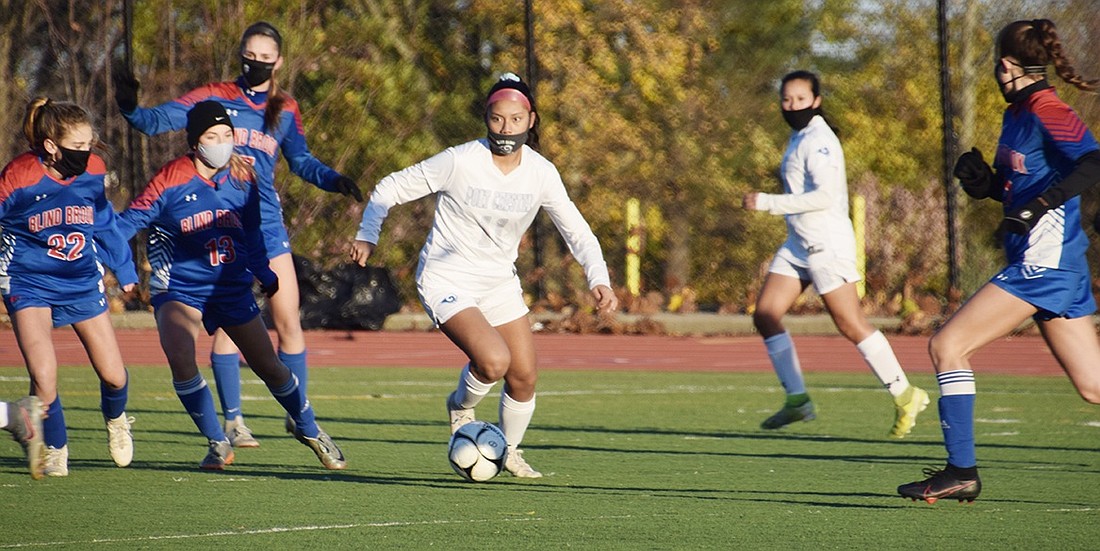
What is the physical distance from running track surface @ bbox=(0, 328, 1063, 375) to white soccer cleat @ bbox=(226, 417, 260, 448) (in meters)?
6.49

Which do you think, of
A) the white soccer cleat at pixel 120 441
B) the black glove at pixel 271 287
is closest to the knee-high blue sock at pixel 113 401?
the white soccer cleat at pixel 120 441

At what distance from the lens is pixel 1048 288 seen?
20.9 feet

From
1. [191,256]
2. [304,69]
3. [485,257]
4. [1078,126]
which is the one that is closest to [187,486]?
[191,256]

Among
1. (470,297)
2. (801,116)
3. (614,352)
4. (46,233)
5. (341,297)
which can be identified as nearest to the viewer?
(470,297)

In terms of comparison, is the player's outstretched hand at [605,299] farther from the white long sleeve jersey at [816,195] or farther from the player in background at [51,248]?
the white long sleeve jersey at [816,195]

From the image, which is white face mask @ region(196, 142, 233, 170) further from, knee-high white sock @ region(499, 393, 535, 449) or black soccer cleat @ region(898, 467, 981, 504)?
black soccer cleat @ region(898, 467, 981, 504)

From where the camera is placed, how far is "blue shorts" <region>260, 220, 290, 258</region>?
873 centimetres

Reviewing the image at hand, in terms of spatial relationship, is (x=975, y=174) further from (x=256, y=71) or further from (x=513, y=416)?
(x=256, y=71)

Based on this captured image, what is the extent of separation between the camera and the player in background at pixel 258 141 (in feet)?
28.3

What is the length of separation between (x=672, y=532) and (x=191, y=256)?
306cm

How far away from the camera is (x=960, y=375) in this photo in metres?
6.50

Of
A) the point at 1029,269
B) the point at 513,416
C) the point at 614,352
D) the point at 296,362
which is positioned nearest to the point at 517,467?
the point at 513,416

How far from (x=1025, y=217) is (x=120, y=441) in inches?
170

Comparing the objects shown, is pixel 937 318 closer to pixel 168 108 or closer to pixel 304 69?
pixel 304 69
